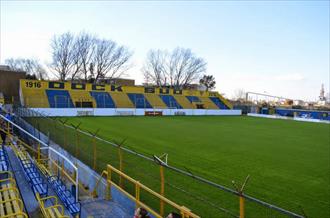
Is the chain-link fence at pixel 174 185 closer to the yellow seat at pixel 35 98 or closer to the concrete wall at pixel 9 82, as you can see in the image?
the yellow seat at pixel 35 98

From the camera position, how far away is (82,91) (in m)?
38.4

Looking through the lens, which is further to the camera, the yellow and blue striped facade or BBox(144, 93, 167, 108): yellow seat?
BBox(144, 93, 167, 108): yellow seat

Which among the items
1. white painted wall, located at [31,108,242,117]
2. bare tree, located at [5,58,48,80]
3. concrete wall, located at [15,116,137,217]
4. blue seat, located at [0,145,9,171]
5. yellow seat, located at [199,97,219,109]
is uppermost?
bare tree, located at [5,58,48,80]

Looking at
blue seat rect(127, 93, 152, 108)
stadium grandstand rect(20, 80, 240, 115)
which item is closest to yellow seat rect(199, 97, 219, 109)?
stadium grandstand rect(20, 80, 240, 115)


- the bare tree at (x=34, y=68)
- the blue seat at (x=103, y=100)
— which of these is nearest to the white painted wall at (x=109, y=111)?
the blue seat at (x=103, y=100)

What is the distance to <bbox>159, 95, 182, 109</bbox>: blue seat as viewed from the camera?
4380 centimetres

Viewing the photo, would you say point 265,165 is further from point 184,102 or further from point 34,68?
point 34,68

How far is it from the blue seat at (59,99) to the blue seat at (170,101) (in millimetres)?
15863

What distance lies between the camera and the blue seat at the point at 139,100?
41159 millimetres

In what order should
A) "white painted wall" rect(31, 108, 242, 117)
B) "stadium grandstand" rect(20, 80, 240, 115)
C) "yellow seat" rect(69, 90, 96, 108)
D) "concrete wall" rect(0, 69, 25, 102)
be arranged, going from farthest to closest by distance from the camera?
"concrete wall" rect(0, 69, 25, 102) < "yellow seat" rect(69, 90, 96, 108) < "stadium grandstand" rect(20, 80, 240, 115) < "white painted wall" rect(31, 108, 242, 117)

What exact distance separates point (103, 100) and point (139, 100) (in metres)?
6.31

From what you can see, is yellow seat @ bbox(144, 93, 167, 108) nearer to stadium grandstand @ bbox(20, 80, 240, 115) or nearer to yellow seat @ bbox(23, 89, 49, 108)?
stadium grandstand @ bbox(20, 80, 240, 115)

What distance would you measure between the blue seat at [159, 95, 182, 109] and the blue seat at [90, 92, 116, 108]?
9.66m

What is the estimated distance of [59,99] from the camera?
1367 inches
